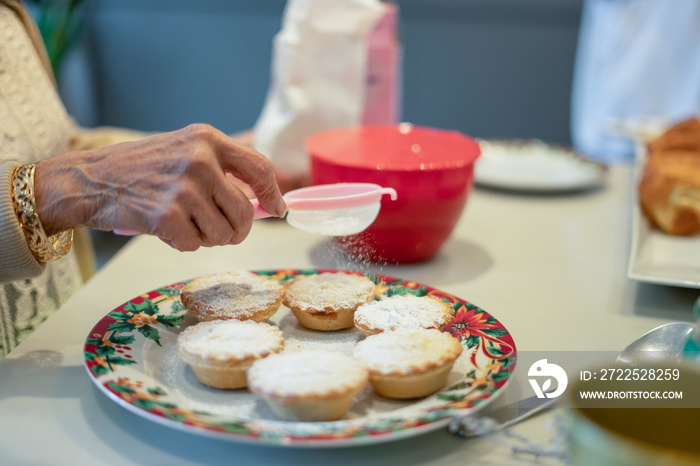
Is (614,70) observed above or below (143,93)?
above

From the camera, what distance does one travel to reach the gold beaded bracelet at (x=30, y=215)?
0.71 m

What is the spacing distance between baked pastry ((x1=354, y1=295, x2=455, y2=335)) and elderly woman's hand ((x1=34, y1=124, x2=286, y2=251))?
19cm

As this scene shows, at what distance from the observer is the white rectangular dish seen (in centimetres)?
92

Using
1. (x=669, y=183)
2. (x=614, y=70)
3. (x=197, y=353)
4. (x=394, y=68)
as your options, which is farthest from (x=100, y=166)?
(x=614, y=70)

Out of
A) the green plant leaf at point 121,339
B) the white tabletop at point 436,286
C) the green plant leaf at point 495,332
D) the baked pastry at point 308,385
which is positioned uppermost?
the baked pastry at point 308,385

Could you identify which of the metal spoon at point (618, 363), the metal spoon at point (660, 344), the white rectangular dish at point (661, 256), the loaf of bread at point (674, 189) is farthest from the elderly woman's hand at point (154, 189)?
the loaf of bread at point (674, 189)

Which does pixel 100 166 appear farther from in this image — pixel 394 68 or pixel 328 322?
pixel 394 68

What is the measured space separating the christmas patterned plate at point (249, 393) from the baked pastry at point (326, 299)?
18mm

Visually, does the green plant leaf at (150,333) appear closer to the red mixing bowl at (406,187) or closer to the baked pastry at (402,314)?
the baked pastry at (402,314)

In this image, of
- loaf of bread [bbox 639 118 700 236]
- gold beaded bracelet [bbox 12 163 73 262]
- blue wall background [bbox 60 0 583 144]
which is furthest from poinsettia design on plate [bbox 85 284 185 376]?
blue wall background [bbox 60 0 583 144]

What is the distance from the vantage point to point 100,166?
28.1 inches

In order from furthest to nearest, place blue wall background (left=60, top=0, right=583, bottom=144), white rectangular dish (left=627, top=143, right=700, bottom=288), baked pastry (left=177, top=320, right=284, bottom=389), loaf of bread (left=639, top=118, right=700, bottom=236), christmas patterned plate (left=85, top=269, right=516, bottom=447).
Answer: blue wall background (left=60, top=0, right=583, bottom=144) → loaf of bread (left=639, top=118, right=700, bottom=236) → white rectangular dish (left=627, top=143, right=700, bottom=288) → baked pastry (left=177, top=320, right=284, bottom=389) → christmas patterned plate (left=85, top=269, right=516, bottom=447)

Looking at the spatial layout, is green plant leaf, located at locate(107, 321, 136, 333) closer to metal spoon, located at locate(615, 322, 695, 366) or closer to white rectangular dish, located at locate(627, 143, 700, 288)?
metal spoon, located at locate(615, 322, 695, 366)

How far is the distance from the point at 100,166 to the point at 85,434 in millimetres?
288
